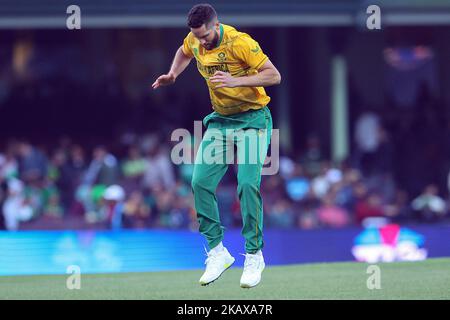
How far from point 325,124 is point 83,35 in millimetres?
5163

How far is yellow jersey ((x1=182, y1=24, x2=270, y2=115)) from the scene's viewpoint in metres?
9.42

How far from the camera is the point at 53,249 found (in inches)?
609

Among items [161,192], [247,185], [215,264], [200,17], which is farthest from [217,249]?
[161,192]

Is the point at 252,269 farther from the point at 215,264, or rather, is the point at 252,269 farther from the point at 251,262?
the point at 215,264

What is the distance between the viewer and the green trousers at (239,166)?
955cm

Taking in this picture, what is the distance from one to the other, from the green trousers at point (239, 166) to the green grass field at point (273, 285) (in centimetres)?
55

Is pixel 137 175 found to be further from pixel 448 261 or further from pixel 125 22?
pixel 448 261

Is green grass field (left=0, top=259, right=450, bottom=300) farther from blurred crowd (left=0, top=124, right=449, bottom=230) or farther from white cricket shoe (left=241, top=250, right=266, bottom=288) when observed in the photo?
blurred crowd (left=0, top=124, right=449, bottom=230)

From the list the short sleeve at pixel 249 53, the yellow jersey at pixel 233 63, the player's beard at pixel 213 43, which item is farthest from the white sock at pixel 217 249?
the player's beard at pixel 213 43

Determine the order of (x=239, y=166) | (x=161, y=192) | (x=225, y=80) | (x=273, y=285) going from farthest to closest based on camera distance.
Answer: (x=161, y=192)
(x=273, y=285)
(x=239, y=166)
(x=225, y=80)

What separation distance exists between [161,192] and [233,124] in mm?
9466

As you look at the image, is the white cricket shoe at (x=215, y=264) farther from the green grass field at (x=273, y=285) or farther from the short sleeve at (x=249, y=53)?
the short sleeve at (x=249, y=53)

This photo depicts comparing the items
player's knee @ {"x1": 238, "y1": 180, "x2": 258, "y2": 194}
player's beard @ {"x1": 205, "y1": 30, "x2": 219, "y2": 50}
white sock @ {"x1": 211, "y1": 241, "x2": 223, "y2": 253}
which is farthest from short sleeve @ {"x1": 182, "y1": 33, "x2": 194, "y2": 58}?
white sock @ {"x1": 211, "y1": 241, "x2": 223, "y2": 253}

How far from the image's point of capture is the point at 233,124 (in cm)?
973
